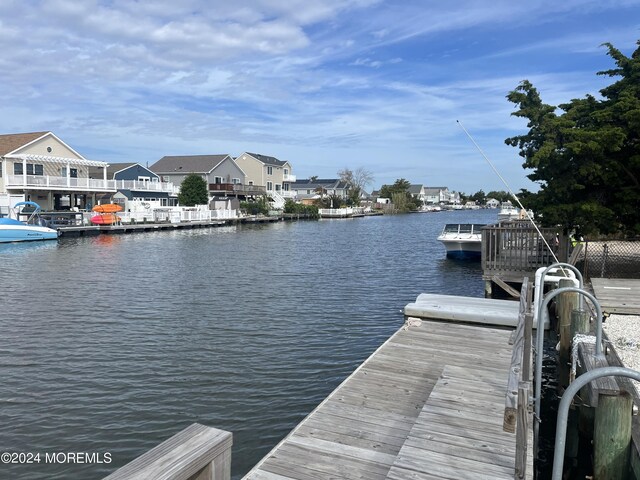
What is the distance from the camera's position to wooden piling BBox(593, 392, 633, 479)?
5.82 meters

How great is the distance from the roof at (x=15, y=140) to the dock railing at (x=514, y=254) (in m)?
49.8

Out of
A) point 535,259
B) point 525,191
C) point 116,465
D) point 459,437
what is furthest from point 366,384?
point 525,191

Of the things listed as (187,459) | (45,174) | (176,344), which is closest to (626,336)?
(187,459)

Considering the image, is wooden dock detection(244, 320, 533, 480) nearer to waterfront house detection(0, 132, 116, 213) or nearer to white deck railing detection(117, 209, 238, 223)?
white deck railing detection(117, 209, 238, 223)

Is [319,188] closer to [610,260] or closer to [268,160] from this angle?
[268,160]

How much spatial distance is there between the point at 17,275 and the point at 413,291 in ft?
59.6

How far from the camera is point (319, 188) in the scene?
125750mm

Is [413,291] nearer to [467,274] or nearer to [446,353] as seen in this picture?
[467,274]

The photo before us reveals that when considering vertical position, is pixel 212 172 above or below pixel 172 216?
above

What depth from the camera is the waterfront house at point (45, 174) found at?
4991 centimetres

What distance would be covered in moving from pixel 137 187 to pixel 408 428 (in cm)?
6234

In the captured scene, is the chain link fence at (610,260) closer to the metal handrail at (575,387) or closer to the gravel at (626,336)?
the gravel at (626,336)

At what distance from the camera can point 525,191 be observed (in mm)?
18312

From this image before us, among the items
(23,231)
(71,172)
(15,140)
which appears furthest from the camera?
(71,172)
